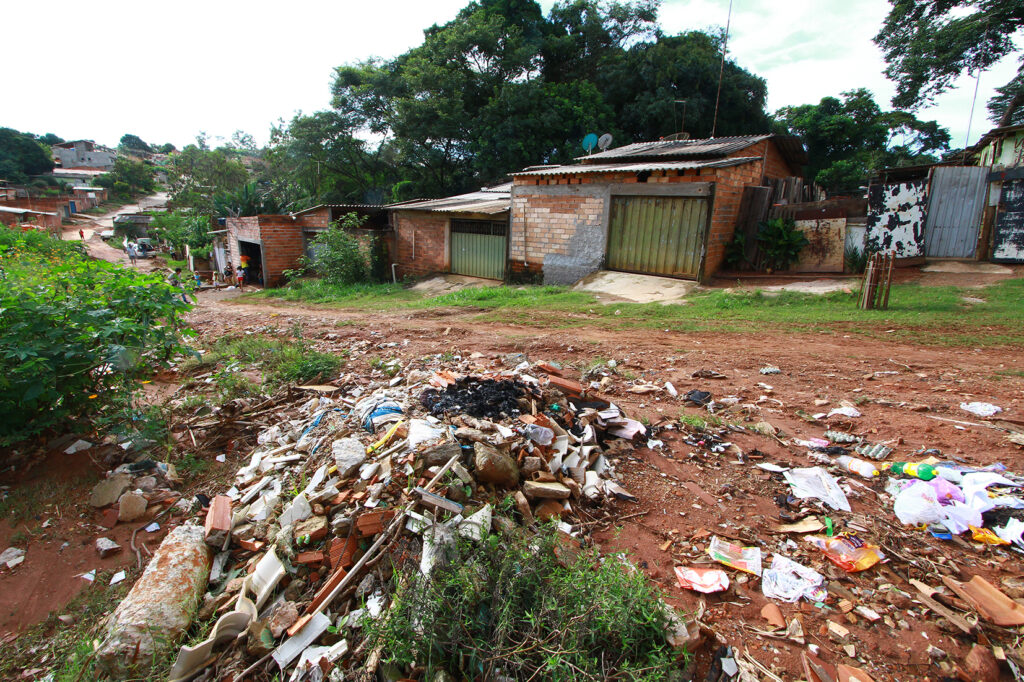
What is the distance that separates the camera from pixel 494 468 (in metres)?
2.86

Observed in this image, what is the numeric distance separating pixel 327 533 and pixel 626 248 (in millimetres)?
9145

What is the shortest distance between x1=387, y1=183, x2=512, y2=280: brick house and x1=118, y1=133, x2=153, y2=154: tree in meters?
68.2

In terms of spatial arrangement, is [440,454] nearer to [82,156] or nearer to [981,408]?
[981,408]

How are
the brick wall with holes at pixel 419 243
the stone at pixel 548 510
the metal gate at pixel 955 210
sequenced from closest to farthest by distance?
the stone at pixel 548 510 < the metal gate at pixel 955 210 < the brick wall with holes at pixel 419 243

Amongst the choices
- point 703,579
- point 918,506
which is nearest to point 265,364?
point 703,579

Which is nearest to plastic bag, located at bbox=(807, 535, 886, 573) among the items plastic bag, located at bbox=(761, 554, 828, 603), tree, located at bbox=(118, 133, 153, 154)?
plastic bag, located at bbox=(761, 554, 828, 603)

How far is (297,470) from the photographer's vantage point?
3.36m

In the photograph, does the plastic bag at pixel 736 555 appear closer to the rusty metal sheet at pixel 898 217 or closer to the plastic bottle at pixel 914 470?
the plastic bottle at pixel 914 470

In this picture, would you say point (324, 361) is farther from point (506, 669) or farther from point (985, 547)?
point (985, 547)

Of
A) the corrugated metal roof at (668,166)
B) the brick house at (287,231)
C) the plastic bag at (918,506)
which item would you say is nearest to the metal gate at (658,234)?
the corrugated metal roof at (668,166)

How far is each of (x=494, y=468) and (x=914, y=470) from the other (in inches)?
105

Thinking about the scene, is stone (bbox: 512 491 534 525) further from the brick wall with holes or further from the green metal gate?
the brick wall with holes

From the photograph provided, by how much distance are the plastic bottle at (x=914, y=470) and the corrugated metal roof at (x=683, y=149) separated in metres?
9.19

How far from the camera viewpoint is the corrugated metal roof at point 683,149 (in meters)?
10.9
